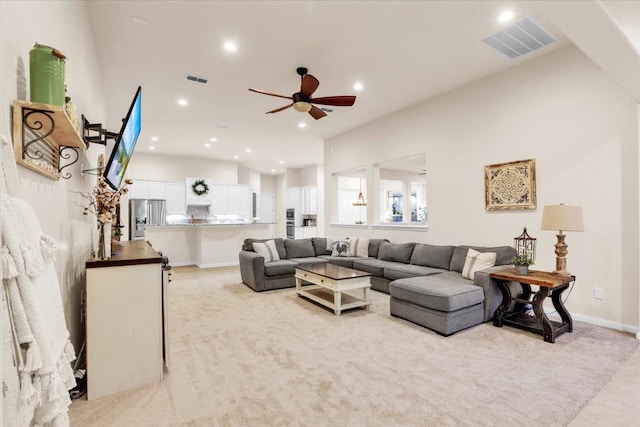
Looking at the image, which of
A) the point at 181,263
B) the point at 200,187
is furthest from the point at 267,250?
the point at 200,187

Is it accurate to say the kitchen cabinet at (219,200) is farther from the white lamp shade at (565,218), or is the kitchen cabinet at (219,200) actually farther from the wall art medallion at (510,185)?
the white lamp shade at (565,218)

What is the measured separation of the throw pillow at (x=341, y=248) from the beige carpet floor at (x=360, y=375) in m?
2.23

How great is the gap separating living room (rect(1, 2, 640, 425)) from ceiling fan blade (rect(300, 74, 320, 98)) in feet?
2.77

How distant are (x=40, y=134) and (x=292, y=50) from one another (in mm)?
2837

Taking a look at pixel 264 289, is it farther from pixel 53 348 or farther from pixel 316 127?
pixel 53 348

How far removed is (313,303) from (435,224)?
7.83 feet

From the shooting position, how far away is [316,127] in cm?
660

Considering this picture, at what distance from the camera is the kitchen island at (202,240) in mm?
7398

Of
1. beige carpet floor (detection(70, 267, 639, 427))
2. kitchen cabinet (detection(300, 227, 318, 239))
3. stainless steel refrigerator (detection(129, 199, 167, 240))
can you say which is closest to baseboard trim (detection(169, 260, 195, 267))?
stainless steel refrigerator (detection(129, 199, 167, 240))

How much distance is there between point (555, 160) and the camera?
3.69m

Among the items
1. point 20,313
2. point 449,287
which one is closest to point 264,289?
point 449,287

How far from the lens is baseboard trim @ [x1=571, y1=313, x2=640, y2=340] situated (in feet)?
10.3

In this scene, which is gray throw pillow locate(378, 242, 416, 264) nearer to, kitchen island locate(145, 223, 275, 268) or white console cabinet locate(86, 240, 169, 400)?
kitchen island locate(145, 223, 275, 268)

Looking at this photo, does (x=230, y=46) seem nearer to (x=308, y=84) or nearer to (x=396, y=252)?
(x=308, y=84)
